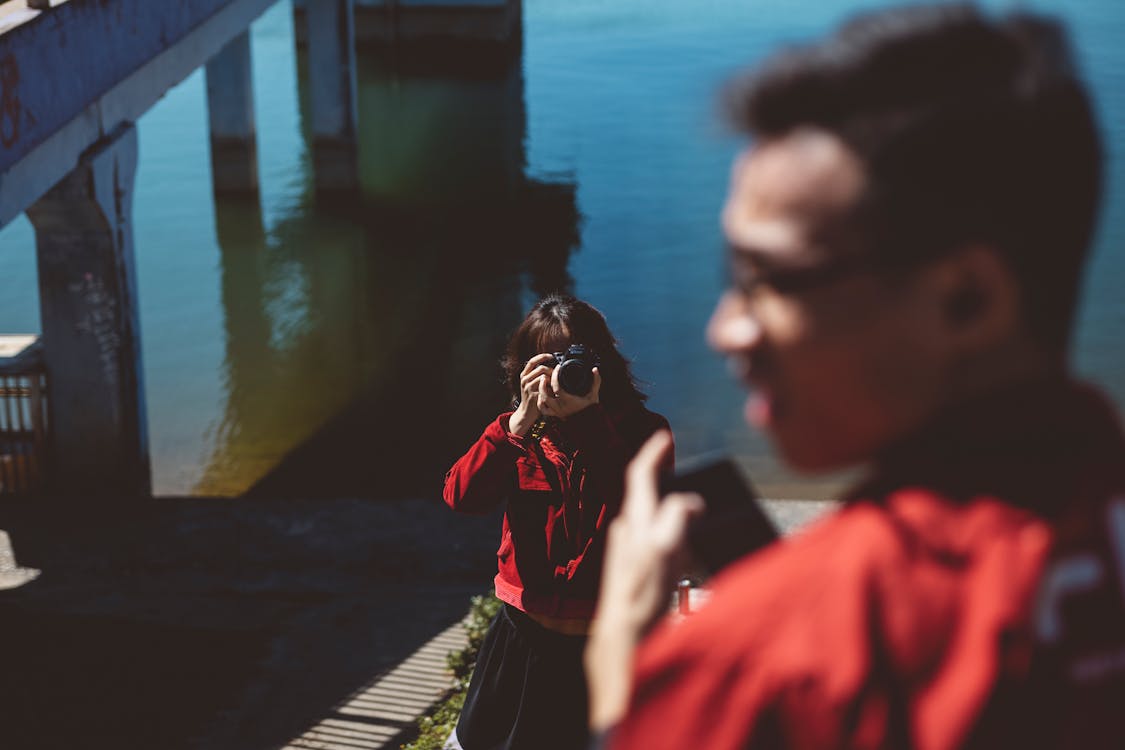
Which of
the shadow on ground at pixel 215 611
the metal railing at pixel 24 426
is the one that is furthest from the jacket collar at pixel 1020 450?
the metal railing at pixel 24 426

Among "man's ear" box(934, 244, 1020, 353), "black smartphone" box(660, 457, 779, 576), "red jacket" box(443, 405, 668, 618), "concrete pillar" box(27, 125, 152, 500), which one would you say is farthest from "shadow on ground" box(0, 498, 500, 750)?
"man's ear" box(934, 244, 1020, 353)

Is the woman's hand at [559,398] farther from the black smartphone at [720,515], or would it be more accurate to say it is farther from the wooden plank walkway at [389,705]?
the wooden plank walkway at [389,705]

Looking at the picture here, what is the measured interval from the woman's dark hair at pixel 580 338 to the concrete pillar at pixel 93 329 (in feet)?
18.6

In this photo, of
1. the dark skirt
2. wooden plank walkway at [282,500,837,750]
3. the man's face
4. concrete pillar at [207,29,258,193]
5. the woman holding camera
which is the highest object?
the man's face

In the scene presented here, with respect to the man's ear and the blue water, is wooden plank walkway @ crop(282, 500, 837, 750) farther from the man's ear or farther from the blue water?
the man's ear

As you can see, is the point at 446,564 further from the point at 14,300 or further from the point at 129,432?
the point at 14,300

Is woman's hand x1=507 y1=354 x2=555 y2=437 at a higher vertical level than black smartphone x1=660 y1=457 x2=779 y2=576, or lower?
lower

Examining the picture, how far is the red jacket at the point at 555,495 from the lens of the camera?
137 inches

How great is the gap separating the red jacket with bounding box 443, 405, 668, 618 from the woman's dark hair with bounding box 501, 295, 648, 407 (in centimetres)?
7

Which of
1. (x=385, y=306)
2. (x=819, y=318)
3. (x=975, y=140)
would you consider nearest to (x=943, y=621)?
(x=819, y=318)

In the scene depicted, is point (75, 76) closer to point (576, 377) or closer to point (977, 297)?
point (576, 377)

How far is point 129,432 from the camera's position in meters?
9.43

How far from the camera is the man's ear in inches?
41.6

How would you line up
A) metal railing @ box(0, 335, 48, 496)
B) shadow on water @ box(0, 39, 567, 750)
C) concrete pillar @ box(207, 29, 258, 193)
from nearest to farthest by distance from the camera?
1. shadow on water @ box(0, 39, 567, 750)
2. metal railing @ box(0, 335, 48, 496)
3. concrete pillar @ box(207, 29, 258, 193)
